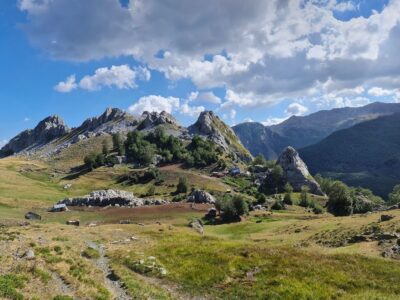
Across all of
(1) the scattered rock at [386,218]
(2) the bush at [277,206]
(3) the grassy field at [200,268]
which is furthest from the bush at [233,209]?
(1) the scattered rock at [386,218]

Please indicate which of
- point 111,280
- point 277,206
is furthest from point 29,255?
point 277,206

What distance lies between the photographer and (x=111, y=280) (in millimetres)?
34219

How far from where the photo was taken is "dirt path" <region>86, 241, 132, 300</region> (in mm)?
29050

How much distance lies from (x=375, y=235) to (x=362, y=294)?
77.0 feet

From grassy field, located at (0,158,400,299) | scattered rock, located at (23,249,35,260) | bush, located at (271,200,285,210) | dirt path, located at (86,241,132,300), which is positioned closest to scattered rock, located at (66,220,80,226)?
grassy field, located at (0,158,400,299)

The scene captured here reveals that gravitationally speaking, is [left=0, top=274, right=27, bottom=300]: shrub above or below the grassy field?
above

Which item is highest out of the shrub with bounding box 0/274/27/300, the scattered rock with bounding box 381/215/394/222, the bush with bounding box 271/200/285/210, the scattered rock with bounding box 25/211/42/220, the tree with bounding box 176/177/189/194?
the tree with bounding box 176/177/189/194

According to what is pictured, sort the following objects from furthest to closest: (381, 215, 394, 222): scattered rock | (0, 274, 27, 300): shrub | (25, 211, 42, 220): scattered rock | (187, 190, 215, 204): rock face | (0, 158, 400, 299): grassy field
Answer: (187, 190, 215, 204): rock face < (25, 211, 42, 220): scattered rock < (381, 215, 394, 222): scattered rock < (0, 158, 400, 299): grassy field < (0, 274, 27, 300): shrub

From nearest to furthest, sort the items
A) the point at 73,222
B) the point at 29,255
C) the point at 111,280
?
1. the point at 111,280
2. the point at 29,255
3. the point at 73,222

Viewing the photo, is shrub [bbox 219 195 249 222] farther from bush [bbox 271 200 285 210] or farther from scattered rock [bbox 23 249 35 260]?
scattered rock [bbox 23 249 35 260]

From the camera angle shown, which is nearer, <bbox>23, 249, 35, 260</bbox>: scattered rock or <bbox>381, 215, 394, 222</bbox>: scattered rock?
<bbox>23, 249, 35, 260</bbox>: scattered rock

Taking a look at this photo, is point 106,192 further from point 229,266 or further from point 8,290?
point 8,290

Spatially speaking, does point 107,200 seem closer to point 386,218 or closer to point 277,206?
point 277,206

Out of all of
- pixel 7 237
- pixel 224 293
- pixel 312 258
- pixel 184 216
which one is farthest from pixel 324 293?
pixel 184 216
